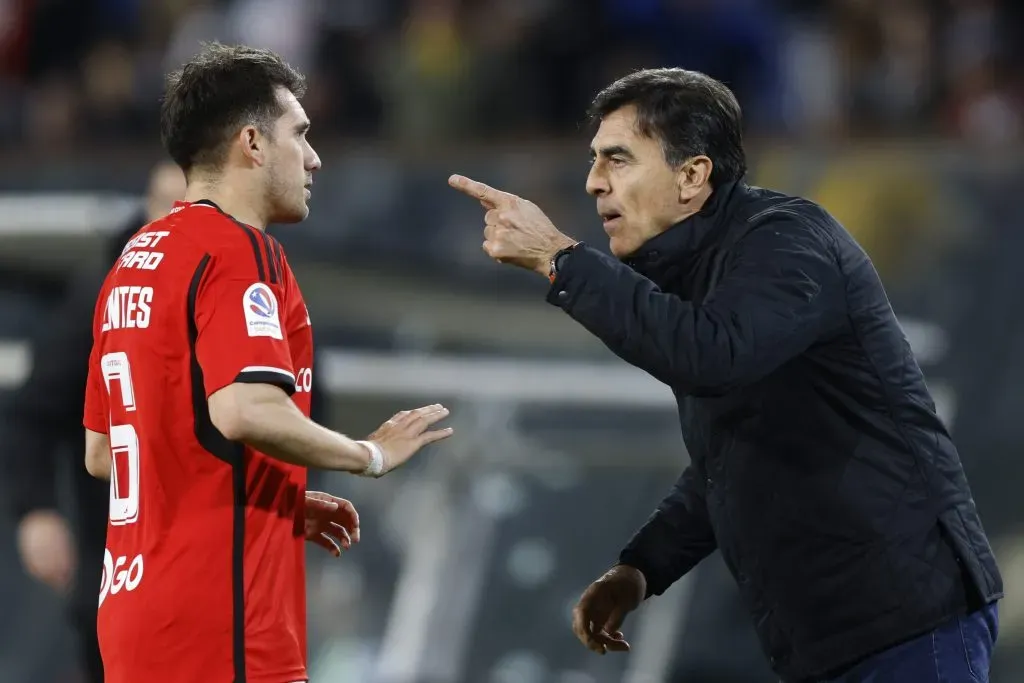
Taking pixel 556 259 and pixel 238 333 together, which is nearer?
pixel 238 333

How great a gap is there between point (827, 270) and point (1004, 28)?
463 centimetres

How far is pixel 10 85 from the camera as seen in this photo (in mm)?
8750

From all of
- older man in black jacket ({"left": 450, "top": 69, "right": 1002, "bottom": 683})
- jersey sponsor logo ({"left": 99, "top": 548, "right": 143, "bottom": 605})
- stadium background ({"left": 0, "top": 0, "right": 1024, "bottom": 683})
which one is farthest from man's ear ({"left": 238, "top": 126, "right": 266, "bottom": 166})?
stadium background ({"left": 0, "top": 0, "right": 1024, "bottom": 683})

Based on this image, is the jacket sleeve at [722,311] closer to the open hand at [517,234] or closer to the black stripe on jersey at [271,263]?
the open hand at [517,234]

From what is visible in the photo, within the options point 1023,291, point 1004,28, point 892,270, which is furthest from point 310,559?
point 1004,28

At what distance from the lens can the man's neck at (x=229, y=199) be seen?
9.59 ft

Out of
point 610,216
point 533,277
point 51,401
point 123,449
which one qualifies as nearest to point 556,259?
point 610,216

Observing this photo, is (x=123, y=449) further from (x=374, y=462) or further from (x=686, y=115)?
(x=686, y=115)

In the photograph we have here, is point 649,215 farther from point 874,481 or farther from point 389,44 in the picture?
point 389,44

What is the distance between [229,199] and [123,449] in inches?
20.2

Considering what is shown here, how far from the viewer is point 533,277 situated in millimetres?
6496

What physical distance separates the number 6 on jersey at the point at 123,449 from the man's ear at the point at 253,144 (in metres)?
0.45

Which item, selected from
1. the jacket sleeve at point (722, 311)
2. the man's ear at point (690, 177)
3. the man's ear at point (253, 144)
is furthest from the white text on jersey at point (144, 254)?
the man's ear at point (690, 177)

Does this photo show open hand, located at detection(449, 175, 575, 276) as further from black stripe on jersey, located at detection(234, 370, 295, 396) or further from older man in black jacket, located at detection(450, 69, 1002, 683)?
black stripe on jersey, located at detection(234, 370, 295, 396)
